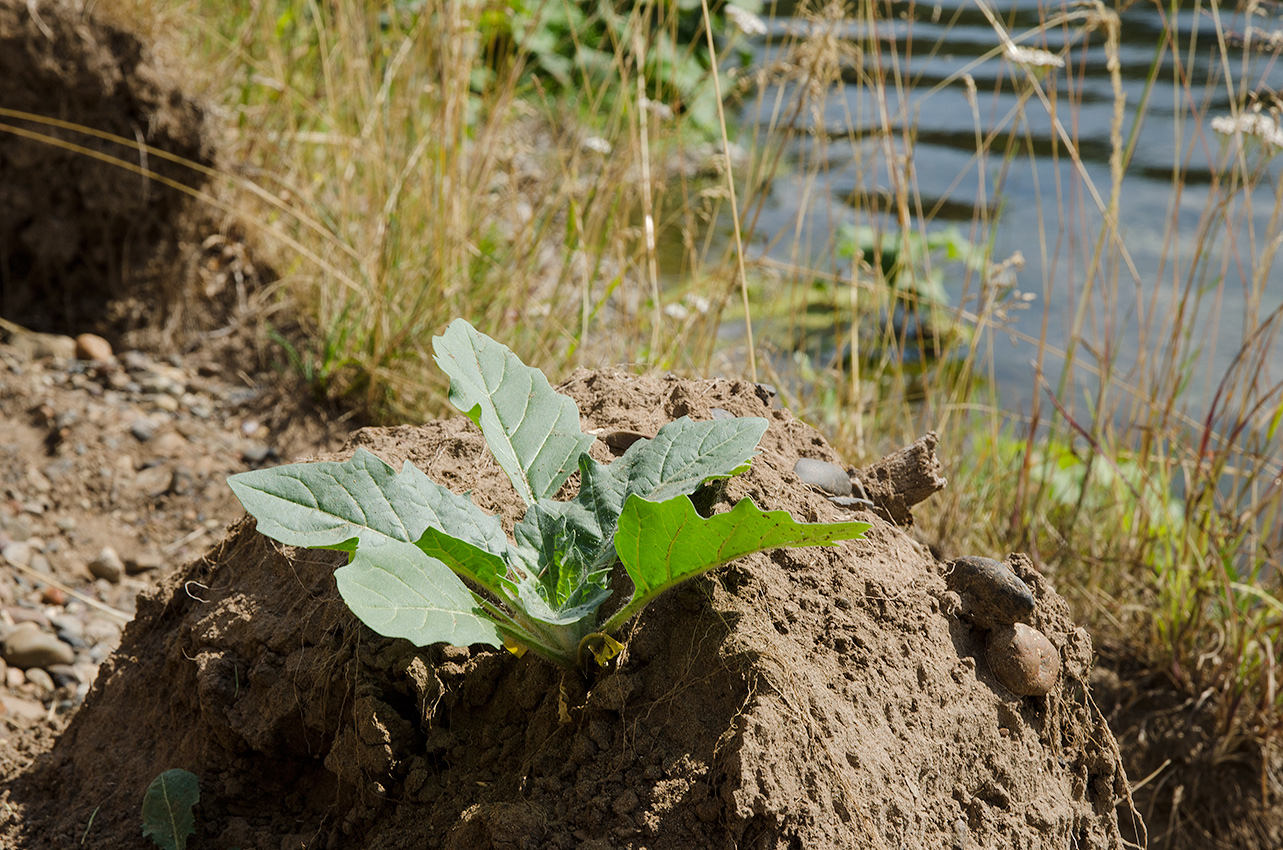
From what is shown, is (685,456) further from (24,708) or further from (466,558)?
(24,708)

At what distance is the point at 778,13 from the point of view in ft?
24.5

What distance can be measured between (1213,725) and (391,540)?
7.05 feet

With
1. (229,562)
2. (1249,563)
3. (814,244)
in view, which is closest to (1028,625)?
(229,562)

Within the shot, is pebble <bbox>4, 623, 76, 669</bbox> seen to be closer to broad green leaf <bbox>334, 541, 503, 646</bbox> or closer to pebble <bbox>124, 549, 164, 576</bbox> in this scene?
pebble <bbox>124, 549, 164, 576</bbox>

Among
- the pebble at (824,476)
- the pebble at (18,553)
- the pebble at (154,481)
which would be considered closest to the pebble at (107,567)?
the pebble at (18,553)

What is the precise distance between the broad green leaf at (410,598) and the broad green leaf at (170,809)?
470mm

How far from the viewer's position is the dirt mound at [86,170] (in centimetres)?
282

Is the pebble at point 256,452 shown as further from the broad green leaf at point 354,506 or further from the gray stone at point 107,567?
the broad green leaf at point 354,506

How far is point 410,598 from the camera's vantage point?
3.42 ft

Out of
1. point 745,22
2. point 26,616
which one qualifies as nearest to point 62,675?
point 26,616

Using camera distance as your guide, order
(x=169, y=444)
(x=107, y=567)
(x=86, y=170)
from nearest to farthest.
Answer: (x=107, y=567) → (x=169, y=444) → (x=86, y=170)

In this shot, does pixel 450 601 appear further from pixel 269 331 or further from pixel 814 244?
pixel 814 244

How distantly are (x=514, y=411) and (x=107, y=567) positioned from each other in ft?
4.83

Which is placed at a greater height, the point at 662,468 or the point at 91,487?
the point at 662,468
